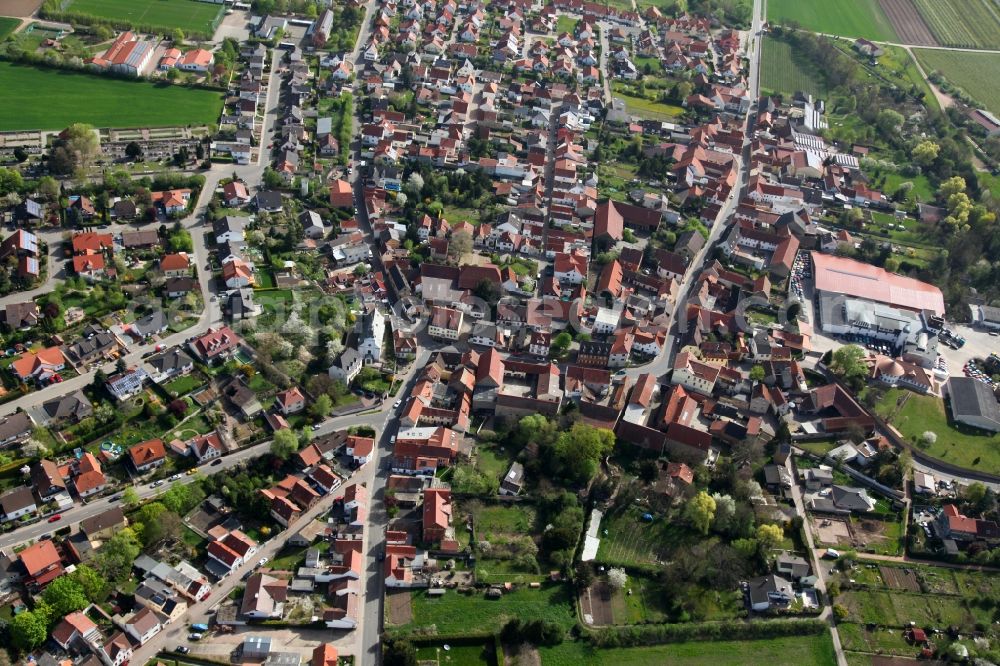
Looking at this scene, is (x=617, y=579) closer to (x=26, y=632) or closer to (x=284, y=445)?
(x=284, y=445)

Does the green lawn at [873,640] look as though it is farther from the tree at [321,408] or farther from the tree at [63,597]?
the tree at [63,597]

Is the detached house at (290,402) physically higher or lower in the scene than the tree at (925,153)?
lower

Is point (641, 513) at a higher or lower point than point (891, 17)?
lower

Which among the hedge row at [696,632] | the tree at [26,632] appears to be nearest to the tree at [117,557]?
the tree at [26,632]

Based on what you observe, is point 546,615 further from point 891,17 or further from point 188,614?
point 891,17

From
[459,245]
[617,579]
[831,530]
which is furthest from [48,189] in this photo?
[831,530]

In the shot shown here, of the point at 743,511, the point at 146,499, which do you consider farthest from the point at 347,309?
the point at 743,511

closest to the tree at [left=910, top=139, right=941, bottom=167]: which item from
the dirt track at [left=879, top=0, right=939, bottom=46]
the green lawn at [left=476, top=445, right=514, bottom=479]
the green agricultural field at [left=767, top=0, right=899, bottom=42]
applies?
the green agricultural field at [left=767, top=0, right=899, bottom=42]
